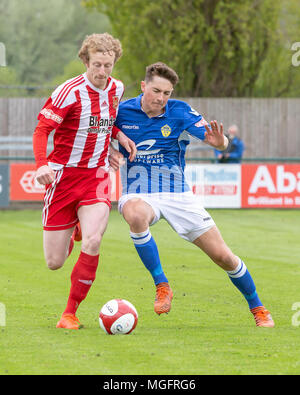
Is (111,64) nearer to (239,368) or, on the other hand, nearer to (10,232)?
(239,368)

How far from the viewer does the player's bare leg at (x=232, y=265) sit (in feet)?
22.6

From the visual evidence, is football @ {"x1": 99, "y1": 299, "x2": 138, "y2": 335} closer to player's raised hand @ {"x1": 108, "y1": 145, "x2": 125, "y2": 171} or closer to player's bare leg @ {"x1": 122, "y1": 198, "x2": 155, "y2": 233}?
player's bare leg @ {"x1": 122, "y1": 198, "x2": 155, "y2": 233}

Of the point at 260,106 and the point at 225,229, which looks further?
the point at 260,106

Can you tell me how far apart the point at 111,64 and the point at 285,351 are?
2678 millimetres

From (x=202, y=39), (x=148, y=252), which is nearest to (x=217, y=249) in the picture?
(x=148, y=252)

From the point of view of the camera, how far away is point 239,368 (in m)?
5.29

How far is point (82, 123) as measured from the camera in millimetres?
7023

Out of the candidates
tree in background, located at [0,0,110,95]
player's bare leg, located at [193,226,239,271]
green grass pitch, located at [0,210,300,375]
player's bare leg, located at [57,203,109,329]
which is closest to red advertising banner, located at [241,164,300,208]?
green grass pitch, located at [0,210,300,375]

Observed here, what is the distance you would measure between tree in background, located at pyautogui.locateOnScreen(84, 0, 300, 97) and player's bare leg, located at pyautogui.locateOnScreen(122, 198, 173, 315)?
735 inches

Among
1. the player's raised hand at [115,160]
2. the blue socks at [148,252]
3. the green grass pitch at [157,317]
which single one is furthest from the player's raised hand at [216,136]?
the green grass pitch at [157,317]

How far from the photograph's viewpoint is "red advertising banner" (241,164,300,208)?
19344mm

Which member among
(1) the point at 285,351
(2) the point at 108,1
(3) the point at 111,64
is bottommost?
(1) the point at 285,351

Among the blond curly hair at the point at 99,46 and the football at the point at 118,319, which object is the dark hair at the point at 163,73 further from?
the football at the point at 118,319

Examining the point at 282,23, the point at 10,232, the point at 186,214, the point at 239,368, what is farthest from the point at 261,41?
the point at 239,368
